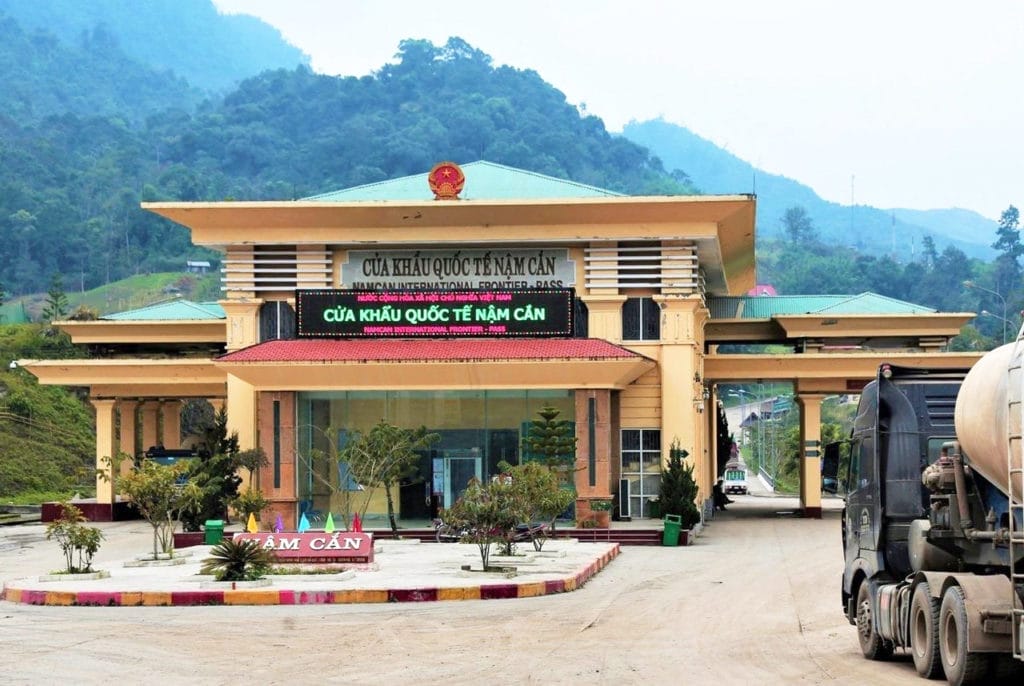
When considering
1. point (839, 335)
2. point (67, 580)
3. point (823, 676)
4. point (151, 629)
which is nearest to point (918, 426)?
point (823, 676)

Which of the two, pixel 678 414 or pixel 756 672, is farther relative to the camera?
pixel 678 414

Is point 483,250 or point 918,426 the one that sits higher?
point 483,250

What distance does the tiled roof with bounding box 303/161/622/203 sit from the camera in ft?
154

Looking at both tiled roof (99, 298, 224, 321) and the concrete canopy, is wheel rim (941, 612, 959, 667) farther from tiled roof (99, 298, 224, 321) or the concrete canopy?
tiled roof (99, 298, 224, 321)

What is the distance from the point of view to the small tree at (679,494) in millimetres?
41125

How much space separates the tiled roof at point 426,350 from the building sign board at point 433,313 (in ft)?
0.78

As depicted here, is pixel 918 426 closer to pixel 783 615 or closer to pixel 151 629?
pixel 783 615

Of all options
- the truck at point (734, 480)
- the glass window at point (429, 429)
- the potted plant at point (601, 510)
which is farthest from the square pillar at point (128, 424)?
the truck at point (734, 480)

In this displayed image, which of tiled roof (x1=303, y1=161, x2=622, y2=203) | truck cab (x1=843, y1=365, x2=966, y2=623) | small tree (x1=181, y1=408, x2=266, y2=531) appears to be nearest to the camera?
truck cab (x1=843, y1=365, x2=966, y2=623)

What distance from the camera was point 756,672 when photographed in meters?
15.7

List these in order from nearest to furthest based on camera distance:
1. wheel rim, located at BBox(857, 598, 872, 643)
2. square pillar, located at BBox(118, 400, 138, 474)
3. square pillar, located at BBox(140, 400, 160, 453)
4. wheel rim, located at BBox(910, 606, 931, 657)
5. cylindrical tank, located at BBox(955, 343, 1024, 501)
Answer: cylindrical tank, located at BBox(955, 343, 1024, 501)
wheel rim, located at BBox(910, 606, 931, 657)
wheel rim, located at BBox(857, 598, 872, 643)
square pillar, located at BBox(118, 400, 138, 474)
square pillar, located at BBox(140, 400, 160, 453)

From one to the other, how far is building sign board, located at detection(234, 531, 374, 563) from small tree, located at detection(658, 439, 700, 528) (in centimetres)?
1379

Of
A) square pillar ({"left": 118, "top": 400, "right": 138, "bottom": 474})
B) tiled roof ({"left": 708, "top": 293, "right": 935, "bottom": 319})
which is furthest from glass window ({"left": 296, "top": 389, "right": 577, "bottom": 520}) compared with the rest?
square pillar ({"left": 118, "top": 400, "right": 138, "bottom": 474})

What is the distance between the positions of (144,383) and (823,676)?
124 feet
